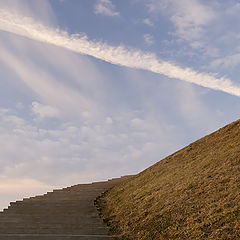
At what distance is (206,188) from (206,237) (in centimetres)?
305

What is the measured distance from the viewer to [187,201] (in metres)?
9.53

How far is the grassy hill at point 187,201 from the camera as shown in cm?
776

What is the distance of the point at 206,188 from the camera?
10.0m

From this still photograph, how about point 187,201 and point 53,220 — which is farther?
point 53,220

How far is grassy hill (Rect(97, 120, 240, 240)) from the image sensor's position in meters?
7.76

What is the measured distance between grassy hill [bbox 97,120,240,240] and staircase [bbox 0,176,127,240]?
71cm

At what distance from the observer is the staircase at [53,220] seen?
9.58 m

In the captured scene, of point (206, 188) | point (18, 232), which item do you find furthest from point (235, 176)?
point (18, 232)

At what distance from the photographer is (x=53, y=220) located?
11.2m

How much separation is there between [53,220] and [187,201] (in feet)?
18.9

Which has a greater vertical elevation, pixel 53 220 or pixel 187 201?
pixel 53 220

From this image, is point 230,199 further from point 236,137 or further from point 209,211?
point 236,137

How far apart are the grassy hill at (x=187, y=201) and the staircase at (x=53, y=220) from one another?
2.34 ft

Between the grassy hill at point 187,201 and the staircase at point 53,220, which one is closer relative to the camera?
the grassy hill at point 187,201
